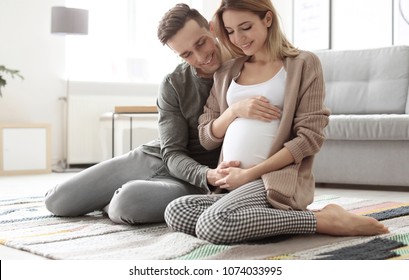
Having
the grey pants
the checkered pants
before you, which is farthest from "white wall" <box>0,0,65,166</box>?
the checkered pants

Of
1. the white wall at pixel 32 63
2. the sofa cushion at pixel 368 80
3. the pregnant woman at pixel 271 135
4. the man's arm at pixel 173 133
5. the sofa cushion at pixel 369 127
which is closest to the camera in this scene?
the pregnant woman at pixel 271 135

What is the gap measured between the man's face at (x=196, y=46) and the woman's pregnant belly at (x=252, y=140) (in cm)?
26

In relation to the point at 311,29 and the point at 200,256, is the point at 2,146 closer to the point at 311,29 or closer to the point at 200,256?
the point at 311,29

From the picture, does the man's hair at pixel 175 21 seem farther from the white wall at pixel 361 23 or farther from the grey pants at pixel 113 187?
the white wall at pixel 361 23

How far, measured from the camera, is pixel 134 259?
5.48 feet

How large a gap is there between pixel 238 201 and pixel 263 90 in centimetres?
38

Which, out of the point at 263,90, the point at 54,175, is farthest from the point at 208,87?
the point at 54,175

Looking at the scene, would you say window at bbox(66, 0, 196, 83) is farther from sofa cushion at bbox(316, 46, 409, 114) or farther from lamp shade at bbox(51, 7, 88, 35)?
sofa cushion at bbox(316, 46, 409, 114)

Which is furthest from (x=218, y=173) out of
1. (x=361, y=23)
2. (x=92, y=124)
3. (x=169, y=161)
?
(x=361, y=23)

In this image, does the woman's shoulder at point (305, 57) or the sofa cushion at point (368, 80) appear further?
the sofa cushion at point (368, 80)

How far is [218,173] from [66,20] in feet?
11.6

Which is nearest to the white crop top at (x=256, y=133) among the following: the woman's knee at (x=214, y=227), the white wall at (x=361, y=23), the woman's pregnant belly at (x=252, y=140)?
the woman's pregnant belly at (x=252, y=140)

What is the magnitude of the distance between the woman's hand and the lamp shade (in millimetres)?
3508

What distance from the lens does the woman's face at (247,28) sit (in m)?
1.91
